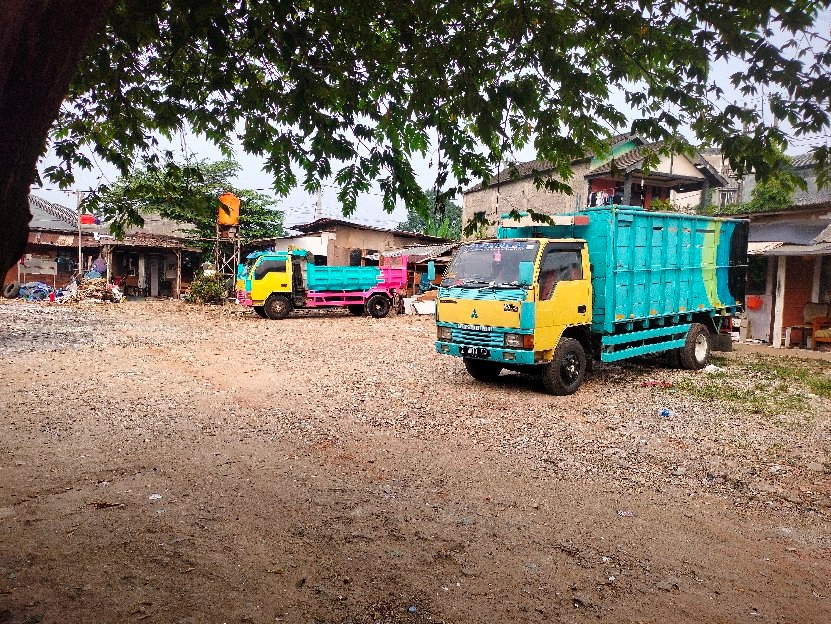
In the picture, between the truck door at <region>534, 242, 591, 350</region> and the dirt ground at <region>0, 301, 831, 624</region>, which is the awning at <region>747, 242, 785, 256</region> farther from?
the truck door at <region>534, 242, 591, 350</region>

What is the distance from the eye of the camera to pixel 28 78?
1.91 meters

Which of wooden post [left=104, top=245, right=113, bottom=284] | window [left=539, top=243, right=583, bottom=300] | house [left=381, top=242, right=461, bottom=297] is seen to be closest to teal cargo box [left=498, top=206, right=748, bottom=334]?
window [left=539, top=243, right=583, bottom=300]

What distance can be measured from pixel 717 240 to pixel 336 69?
876cm

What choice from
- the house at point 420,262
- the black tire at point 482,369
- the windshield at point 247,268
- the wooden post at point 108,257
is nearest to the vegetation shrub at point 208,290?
the windshield at point 247,268

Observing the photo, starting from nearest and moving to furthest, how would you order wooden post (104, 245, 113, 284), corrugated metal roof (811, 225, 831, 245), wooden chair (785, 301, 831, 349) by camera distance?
corrugated metal roof (811, 225, 831, 245) < wooden chair (785, 301, 831, 349) < wooden post (104, 245, 113, 284)

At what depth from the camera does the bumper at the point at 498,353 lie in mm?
8000

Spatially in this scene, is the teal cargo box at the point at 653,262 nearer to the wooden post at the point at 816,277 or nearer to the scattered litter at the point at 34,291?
the wooden post at the point at 816,277

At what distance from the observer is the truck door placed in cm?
809

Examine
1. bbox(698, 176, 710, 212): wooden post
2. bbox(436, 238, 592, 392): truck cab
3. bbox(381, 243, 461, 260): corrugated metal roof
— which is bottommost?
bbox(436, 238, 592, 392): truck cab

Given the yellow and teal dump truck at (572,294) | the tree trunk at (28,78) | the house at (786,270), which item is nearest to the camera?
the tree trunk at (28,78)

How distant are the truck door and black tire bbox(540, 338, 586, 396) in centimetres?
24

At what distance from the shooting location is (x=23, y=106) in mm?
1937

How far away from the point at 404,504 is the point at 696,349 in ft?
26.6

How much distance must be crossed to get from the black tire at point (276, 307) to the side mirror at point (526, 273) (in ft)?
44.7
